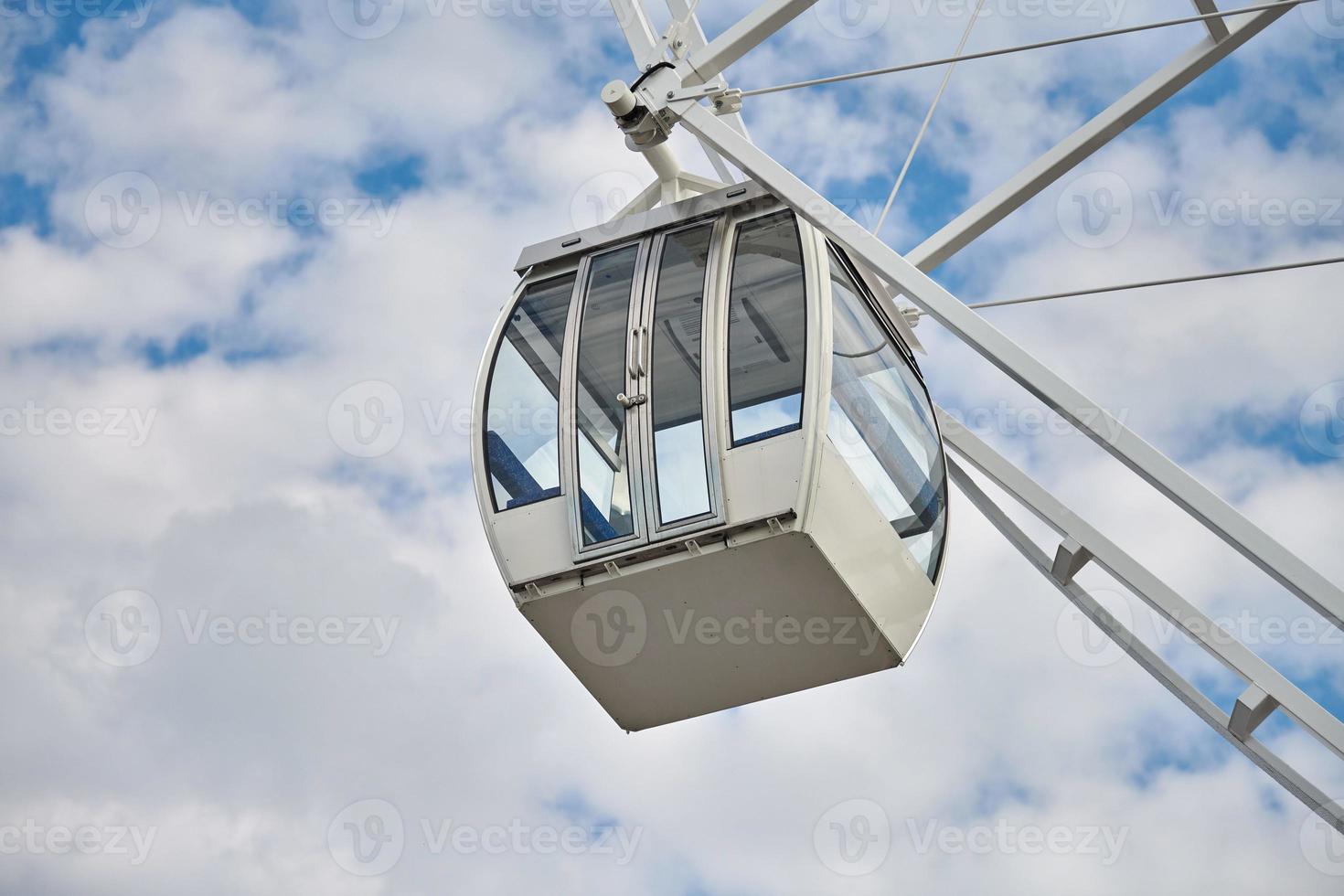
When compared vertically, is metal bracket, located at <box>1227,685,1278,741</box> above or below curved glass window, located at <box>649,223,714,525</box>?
below

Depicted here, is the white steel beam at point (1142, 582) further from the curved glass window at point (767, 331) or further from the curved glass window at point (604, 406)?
the curved glass window at point (604, 406)

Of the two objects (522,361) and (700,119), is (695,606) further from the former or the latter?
(700,119)

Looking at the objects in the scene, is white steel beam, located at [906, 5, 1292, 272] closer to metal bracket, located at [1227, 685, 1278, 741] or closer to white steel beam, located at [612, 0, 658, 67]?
white steel beam, located at [612, 0, 658, 67]

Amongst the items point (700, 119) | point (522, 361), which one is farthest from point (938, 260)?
point (522, 361)

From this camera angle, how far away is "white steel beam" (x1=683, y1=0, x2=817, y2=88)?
51.2 ft

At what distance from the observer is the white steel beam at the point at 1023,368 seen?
13.3 m

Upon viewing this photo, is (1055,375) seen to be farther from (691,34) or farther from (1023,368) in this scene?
(691,34)

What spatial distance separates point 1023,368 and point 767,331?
1.94 m

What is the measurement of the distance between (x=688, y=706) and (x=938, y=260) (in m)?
4.72

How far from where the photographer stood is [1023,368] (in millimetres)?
14266

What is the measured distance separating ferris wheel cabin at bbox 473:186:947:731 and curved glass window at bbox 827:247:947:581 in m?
A: 0.03

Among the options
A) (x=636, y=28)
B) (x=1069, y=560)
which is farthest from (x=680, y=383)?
(x=1069, y=560)

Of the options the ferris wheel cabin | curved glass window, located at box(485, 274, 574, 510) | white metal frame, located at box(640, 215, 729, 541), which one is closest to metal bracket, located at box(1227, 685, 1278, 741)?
the ferris wheel cabin

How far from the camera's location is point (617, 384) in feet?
49.9
